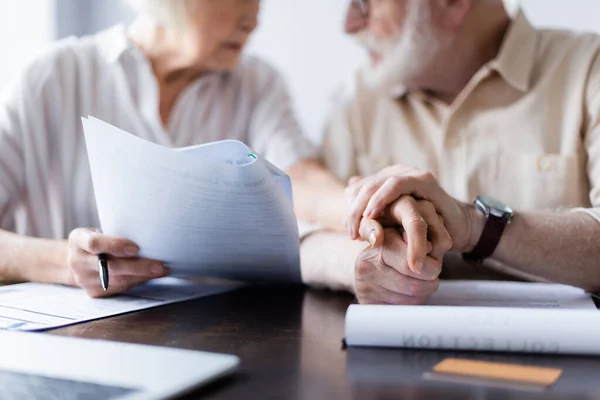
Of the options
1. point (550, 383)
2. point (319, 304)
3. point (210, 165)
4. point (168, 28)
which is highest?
point (168, 28)

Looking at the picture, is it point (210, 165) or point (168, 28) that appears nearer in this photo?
point (210, 165)

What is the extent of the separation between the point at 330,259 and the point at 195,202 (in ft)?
0.80

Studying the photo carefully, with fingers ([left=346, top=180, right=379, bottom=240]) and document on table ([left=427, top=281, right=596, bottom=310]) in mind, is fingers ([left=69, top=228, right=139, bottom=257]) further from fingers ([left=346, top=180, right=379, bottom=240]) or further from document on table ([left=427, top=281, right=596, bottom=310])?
document on table ([left=427, top=281, right=596, bottom=310])

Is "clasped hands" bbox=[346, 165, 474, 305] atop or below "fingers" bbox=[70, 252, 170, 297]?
atop

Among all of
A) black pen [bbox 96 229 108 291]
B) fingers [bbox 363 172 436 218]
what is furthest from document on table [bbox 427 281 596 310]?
black pen [bbox 96 229 108 291]

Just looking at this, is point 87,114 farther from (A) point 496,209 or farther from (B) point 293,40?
(B) point 293,40

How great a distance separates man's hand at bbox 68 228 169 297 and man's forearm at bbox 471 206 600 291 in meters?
0.44

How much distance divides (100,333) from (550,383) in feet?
1.41

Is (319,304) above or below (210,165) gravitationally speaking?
below

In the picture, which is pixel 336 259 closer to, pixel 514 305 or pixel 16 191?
pixel 514 305

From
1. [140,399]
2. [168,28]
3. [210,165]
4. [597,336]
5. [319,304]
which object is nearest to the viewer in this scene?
[140,399]

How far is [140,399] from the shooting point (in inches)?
16.7

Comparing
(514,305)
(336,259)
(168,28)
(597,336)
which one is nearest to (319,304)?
(336,259)

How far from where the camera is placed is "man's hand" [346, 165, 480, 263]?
775 millimetres
